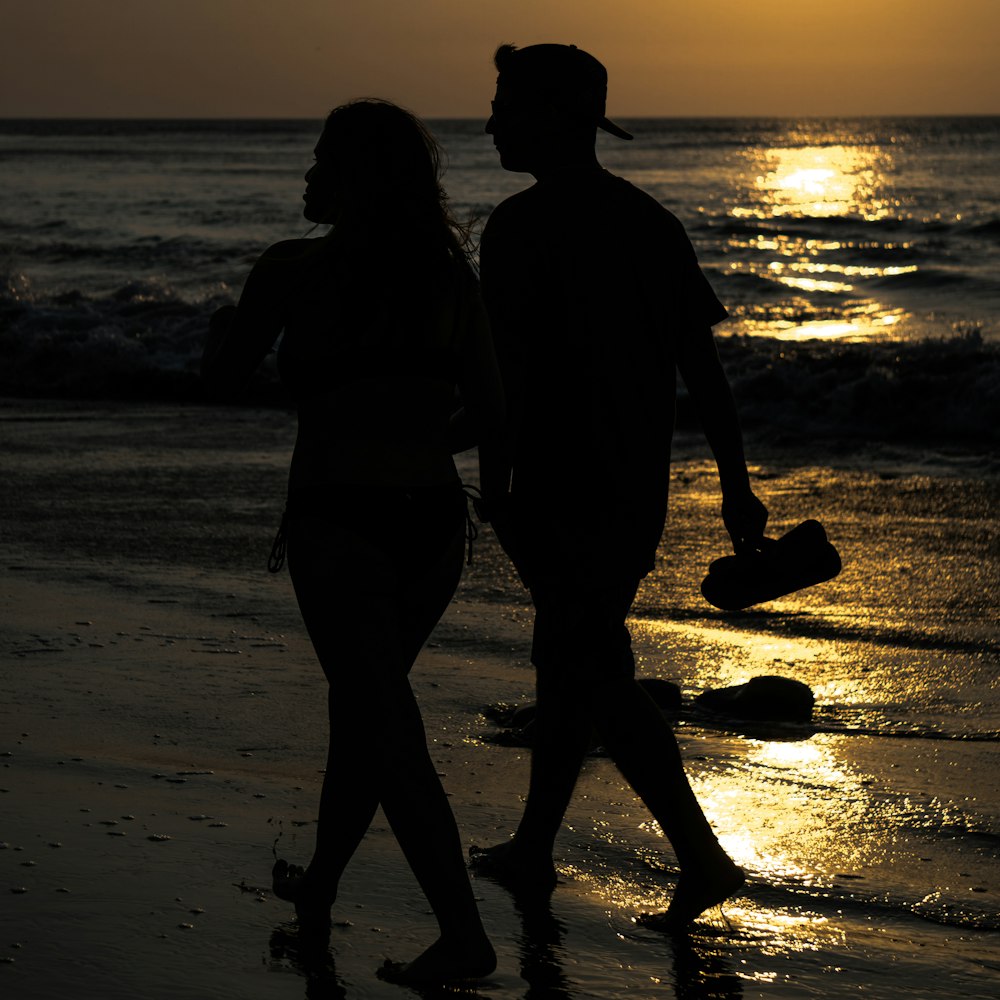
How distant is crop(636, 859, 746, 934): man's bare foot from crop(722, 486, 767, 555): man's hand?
2.15 feet

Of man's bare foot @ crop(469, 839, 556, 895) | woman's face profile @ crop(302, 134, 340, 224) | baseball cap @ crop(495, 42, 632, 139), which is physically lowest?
man's bare foot @ crop(469, 839, 556, 895)

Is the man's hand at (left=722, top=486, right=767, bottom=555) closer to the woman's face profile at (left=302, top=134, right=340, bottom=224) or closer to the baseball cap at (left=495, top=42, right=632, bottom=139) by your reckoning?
the baseball cap at (left=495, top=42, right=632, bottom=139)

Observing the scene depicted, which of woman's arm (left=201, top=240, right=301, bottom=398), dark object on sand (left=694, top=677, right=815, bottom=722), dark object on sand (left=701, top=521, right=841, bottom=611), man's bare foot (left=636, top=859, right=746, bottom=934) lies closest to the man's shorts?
dark object on sand (left=701, top=521, right=841, bottom=611)

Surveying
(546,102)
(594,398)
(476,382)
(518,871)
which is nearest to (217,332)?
(476,382)

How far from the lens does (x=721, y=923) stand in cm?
322

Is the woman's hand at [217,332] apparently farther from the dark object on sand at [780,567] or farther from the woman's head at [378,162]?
the dark object on sand at [780,567]

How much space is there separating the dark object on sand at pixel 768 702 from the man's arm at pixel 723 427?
63.2 inches

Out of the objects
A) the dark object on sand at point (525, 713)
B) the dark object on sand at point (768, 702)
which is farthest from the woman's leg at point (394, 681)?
the dark object on sand at point (768, 702)

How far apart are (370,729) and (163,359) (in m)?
13.9

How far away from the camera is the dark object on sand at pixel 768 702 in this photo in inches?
188

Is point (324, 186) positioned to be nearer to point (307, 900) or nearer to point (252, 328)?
point (252, 328)

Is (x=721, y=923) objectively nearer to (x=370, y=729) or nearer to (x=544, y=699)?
(x=544, y=699)

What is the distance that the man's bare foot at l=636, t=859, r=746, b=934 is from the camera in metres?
3.15

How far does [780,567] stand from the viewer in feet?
10.7
